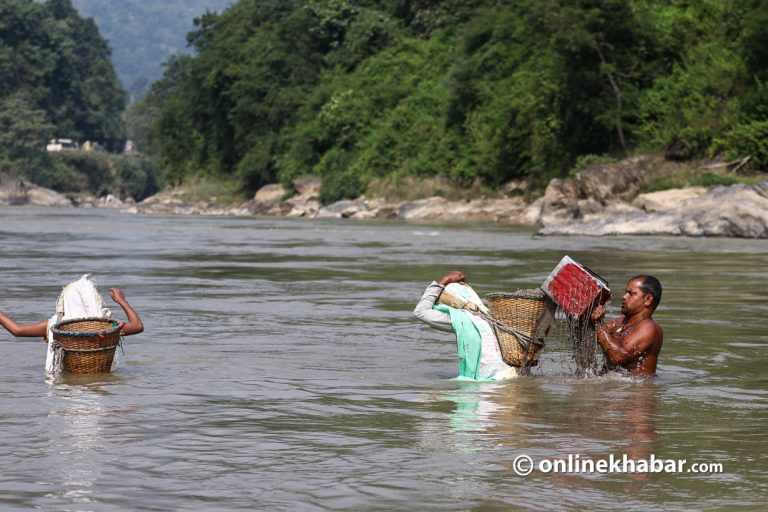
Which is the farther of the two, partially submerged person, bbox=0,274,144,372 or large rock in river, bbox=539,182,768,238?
large rock in river, bbox=539,182,768,238

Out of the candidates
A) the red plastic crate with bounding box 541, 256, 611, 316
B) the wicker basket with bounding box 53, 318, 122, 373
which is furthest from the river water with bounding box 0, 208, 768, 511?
the red plastic crate with bounding box 541, 256, 611, 316

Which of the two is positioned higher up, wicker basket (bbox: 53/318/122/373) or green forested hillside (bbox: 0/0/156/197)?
green forested hillside (bbox: 0/0/156/197)

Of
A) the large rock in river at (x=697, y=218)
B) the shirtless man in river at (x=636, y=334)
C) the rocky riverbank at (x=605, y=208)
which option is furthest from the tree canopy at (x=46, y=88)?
the shirtless man in river at (x=636, y=334)

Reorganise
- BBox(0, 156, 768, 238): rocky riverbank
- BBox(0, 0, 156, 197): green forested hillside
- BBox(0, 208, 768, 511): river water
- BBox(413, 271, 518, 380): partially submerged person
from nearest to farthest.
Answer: BBox(0, 208, 768, 511): river water < BBox(413, 271, 518, 380): partially submerged person < BBox(0, 156, 768, 238): rocky riverbank < BBox(0, 0, 156, 197): green forested hillside

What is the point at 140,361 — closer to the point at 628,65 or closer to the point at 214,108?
the point at 628,65

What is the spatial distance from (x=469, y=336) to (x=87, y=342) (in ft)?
8.39

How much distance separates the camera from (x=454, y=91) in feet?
189

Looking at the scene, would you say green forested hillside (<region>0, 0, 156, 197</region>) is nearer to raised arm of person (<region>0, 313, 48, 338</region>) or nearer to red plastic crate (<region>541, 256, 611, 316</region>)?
raised arm of person (<region>0, 313, 48, 338</region>)

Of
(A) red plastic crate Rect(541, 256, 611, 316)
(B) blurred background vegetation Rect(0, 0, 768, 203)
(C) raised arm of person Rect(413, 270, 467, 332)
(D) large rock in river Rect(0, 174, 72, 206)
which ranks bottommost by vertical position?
(D) large rock in river Rect(0, 174, 72, 206)

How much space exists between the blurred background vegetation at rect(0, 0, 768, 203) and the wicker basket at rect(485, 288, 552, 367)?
3036cm

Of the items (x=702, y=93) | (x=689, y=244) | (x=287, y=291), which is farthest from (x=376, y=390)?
(x=702, y=93)

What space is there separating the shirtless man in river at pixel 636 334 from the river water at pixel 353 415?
0.17 m

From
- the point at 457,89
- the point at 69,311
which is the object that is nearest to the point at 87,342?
the point at 69,311

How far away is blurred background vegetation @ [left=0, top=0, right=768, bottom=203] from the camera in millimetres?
43594
